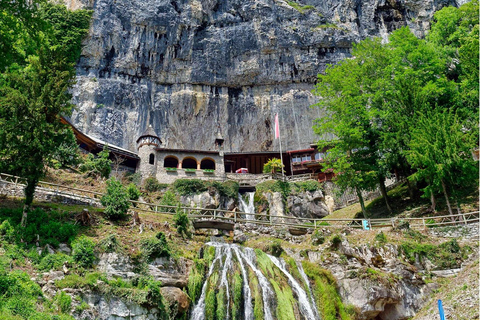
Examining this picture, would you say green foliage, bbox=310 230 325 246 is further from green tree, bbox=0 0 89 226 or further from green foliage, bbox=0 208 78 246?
green tree, bbox=0 0 89 226

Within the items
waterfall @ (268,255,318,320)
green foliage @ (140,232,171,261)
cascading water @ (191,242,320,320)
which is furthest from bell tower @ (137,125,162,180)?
waterfall @ (268,255,318,320)

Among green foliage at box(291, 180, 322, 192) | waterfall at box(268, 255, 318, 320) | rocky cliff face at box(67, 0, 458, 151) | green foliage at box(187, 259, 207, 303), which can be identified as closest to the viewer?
green foliage at box(187, 259, 207, 303)

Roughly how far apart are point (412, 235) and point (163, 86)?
3892 centimetres

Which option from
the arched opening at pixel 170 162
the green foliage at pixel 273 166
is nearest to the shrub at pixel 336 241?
the green foliage at pixel 273 166

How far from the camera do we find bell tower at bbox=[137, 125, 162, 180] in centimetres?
4347

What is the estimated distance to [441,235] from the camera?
77.1 ft

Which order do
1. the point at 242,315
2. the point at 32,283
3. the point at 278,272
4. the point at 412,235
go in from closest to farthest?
the point at 32,283 → the point at 242,315 → the point at 278,272 → the point at 412,235

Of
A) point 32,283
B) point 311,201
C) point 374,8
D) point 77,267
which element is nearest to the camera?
point 32,283

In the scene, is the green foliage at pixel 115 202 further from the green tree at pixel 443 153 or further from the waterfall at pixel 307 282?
the green tree at pixel 443 153

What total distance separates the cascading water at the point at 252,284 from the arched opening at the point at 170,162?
87.4 ft

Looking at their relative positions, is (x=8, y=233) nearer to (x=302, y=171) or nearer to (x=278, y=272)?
(x=278, y=272)

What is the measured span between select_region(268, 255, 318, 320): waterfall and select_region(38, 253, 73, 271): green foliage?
10188 mm

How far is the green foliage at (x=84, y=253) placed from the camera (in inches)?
656

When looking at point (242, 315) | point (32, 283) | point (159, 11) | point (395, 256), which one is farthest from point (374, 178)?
point (159, 11)
